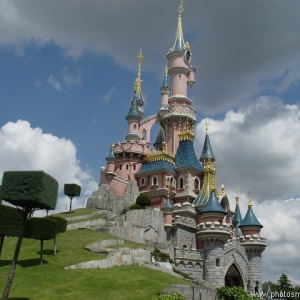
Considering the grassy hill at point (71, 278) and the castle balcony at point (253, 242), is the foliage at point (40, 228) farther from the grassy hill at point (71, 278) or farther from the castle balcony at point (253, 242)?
the castle balcony at point (253, 242)

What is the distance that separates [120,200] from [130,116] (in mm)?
16201

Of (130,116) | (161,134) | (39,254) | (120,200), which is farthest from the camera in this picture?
(161,134)

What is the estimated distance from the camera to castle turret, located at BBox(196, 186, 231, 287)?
167 ft

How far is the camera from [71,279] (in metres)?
33.3

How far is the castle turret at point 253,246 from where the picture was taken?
5684cm

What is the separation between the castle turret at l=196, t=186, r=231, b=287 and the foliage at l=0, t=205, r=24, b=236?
23268mm

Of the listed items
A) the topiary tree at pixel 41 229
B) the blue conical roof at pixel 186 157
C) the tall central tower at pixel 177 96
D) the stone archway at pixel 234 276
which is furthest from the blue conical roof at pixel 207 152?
the topiary tree at pixel 41 229

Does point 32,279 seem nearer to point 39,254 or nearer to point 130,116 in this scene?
point 39,254

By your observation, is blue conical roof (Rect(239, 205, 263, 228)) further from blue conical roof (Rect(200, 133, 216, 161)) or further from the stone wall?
the stone wall

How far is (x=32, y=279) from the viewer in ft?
110

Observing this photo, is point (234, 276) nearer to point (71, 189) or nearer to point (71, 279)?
point (71, 189)

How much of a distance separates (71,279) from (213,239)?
2325 centimetres

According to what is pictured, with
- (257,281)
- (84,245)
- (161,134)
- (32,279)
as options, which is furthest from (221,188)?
(32,279)

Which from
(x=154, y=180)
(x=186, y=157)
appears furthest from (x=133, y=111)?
(x=154, y=180)
